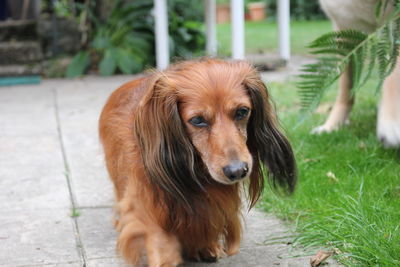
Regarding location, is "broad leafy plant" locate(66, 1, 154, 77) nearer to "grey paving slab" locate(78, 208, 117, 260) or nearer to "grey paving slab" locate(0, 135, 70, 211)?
"grey paving slab" locate(0, 135, 70, 211)

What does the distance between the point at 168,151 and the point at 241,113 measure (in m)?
0.31

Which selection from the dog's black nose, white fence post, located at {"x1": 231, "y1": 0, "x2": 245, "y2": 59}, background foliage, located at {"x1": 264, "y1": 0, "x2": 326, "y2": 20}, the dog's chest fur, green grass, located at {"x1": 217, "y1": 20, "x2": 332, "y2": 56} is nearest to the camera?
the dog's black nose

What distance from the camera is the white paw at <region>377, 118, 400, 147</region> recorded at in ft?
11.7

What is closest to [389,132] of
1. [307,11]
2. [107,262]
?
[107,262]

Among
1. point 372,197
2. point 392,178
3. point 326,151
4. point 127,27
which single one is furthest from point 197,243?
point 127,27

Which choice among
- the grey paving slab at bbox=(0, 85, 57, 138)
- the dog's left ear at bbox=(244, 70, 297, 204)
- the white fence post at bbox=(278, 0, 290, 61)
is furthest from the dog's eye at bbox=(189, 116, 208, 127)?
the white fence post at bbox=(278, 0, 290, 61)

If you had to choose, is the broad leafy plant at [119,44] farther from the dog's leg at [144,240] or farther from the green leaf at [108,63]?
the dog's leg at [144,240]

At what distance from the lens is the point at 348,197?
9.78 feet

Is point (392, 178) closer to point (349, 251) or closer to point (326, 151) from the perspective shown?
point (326, 151)

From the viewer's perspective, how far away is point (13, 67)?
7168 mm

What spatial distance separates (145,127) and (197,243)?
523mm

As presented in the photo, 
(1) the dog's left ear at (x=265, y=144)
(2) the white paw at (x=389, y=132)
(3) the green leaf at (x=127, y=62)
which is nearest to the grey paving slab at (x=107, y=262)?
(1) the dog's left ear at (x=265, y=144)

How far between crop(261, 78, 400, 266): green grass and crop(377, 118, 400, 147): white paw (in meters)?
0.10

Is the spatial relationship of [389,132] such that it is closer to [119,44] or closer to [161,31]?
[161,31]
